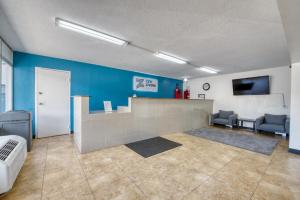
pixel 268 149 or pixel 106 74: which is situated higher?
pixel 106 74

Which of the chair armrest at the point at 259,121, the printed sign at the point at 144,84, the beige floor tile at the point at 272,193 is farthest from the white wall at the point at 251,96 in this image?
the beige floor tile at the point at 272,193

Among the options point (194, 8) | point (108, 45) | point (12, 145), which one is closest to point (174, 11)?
point (194, 8)

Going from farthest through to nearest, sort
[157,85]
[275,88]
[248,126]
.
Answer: [157,85] → [248,126] → [275,88]

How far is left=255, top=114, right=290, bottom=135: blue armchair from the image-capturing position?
421cm

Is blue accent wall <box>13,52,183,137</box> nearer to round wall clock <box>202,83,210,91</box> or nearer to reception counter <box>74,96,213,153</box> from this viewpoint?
reception counter <box>74,96,213,153</box>

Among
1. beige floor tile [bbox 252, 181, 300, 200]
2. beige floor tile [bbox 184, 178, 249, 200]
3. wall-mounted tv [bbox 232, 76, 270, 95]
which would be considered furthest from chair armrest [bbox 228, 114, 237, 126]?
beige floor tile [bbox 184, 178, 249, 200]

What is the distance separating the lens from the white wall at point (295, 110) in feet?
9.98

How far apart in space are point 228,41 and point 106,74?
419 cm

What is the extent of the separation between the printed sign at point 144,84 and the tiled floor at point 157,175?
3.58m

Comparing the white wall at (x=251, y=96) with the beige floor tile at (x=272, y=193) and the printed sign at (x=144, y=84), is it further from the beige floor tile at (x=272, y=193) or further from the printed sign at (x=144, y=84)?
the beige floor tile at (x=272, y=193)

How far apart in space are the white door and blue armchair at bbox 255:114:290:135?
22.6ft

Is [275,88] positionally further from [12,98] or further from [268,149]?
[12,98]

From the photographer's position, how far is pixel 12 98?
3439 mm

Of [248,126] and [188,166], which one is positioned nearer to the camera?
[188,166]
